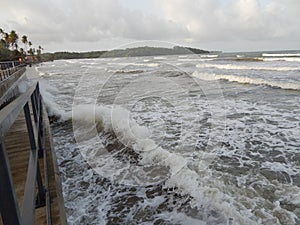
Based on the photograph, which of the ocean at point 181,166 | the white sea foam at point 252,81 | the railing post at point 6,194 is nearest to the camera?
the railing post at point 6,194

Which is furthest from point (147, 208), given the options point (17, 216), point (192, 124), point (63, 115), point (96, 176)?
point (63, 115)

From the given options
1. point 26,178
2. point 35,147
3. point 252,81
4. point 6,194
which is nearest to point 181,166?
point 35,147

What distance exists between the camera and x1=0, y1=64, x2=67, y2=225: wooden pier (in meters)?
1.02

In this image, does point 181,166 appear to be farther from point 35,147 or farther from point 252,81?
point 252,81

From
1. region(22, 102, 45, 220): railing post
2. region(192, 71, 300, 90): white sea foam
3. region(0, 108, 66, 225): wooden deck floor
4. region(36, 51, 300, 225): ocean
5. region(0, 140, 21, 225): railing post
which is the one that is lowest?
region(192, 71, 300, 90): white sea foam

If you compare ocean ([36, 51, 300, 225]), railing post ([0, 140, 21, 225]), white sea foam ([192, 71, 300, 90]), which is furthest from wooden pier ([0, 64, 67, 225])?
white sea foam ([192, 71, 300, 90])

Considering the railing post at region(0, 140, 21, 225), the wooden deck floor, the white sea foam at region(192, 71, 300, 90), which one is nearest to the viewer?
the railing post at region(0, 140, 21, 225)

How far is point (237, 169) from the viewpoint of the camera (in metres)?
4.97

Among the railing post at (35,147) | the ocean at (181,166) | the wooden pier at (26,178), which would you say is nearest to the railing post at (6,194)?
the wooden pier at (26,178)

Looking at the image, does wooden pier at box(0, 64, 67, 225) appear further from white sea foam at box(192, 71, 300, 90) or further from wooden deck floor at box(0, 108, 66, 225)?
white sea foam at box(192, 71, 300, 90)

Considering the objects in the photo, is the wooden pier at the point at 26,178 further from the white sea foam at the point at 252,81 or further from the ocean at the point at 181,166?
the white sea foam at the point at 252,81

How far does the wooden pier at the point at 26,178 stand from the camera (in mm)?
1023

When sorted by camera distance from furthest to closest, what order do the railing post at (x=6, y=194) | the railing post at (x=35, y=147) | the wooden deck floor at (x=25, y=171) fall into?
the wooden deck floor at (x=25, y=171) < the railing post at (x=35, y=147) < the railing post at (x=6, y=194)

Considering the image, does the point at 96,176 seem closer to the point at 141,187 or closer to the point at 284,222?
the point at 141,187
